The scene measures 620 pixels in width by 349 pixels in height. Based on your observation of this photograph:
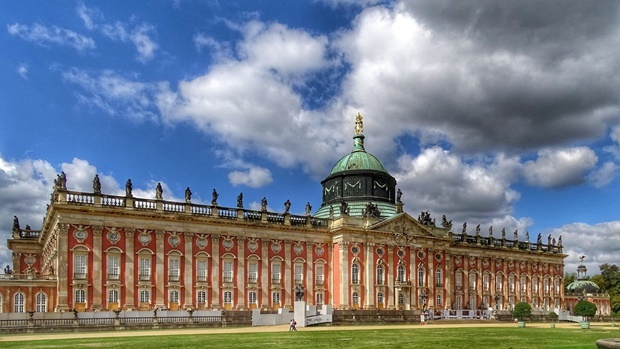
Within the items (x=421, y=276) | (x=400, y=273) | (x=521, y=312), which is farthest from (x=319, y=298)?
(x=521, y=312)

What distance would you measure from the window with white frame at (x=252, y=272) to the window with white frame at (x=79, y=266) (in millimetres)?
16950

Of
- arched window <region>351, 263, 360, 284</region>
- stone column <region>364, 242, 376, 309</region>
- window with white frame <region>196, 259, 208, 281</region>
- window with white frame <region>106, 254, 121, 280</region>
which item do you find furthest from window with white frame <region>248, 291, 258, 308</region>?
window with white frame <region>106, 254, 121, 280</region>

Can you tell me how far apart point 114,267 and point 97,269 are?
5.54ft

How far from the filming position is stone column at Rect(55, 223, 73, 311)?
53062 mm

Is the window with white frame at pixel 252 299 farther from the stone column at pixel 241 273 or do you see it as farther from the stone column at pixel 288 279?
the stone column at pixel 288 279

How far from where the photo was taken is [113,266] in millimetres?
56656

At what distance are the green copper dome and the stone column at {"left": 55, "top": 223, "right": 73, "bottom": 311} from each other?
1488 inches

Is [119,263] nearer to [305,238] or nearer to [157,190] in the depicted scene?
[157,190]

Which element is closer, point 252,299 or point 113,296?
point 113,296

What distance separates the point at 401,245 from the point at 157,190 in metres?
29.8

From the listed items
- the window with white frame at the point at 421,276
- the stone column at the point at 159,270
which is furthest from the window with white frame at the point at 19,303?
the window with white frame at the point at 421,276

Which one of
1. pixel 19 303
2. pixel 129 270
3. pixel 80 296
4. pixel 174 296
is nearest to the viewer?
pixel 19 303

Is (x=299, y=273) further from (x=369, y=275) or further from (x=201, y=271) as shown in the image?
(x=201, y=271)

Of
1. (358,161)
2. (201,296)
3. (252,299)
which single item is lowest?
(252,299)
